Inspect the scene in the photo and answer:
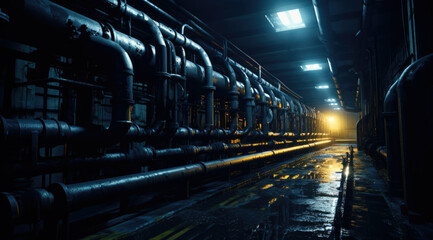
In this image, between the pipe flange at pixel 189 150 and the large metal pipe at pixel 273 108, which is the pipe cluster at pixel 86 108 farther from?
the large metal pipe at pixel 273 108

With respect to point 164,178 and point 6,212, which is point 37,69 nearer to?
point 6,212

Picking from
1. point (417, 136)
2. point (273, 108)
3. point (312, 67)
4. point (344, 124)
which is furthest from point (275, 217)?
point (344, 124)

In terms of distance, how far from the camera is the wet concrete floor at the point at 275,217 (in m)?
3.40

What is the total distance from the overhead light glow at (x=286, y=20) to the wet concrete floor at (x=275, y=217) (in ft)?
17.8

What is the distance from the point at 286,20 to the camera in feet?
28.4

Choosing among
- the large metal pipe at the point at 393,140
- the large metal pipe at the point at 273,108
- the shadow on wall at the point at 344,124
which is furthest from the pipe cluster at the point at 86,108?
the shadow on wall at the point at 344,124

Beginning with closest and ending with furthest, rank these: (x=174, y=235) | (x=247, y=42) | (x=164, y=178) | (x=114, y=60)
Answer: (x=174, y=235)
(x=114, y=60)
(x=164, y=178)
(x=247, y=42)

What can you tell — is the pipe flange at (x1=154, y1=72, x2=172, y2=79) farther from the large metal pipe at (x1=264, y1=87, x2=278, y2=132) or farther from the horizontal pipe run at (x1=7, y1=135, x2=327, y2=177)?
the large metal pipe at (x1=264, y1=87, x2=278, y2=132)

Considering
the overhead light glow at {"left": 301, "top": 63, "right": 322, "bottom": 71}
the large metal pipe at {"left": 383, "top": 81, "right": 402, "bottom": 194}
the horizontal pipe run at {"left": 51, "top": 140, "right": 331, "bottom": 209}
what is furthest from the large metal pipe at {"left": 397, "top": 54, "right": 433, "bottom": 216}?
the overhead light glow at {"left": 301, "top": 63, "right": 322, "bottom": 71}

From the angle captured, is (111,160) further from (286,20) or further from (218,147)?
(286,20)

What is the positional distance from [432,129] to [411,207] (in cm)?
152

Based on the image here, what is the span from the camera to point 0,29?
3.05 m

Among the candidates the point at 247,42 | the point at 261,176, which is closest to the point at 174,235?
the point at 261,176

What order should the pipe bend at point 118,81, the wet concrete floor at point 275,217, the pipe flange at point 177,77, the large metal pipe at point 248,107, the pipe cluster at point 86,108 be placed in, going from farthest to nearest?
the large metal pipe at point 248,107 → the pipe flange at point 177,77 → the pipe bend at point 118,81 → the wet concrete floor at point 275,217 → the pipe cluster at point 86,108
